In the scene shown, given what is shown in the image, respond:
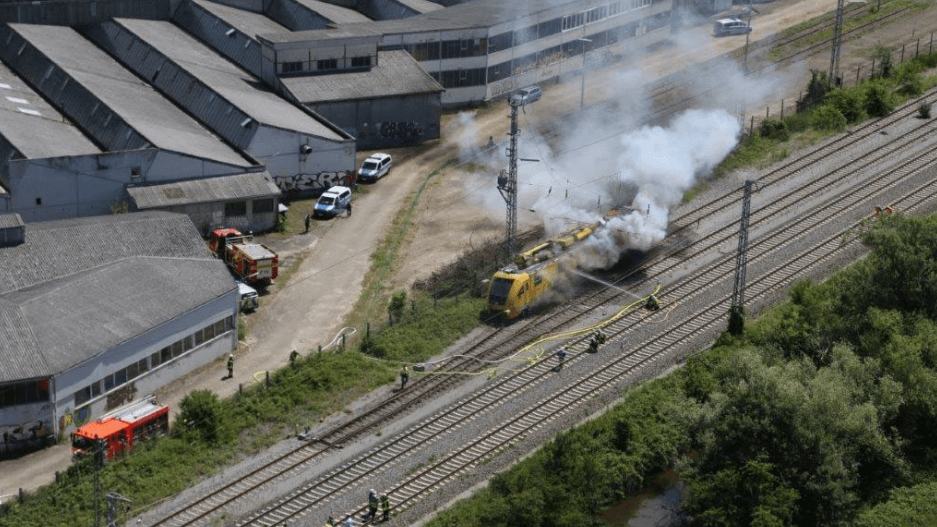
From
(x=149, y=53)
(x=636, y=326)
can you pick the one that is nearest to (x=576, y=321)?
(x=636, y=326)

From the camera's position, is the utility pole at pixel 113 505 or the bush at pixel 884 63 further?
the bush at pixel 884 63

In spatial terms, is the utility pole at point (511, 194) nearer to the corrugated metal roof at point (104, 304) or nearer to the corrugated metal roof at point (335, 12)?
the corrugated metal roof at point (104, 304)

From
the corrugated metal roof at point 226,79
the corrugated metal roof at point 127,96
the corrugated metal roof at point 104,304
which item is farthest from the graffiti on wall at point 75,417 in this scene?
the corrugated metal roof at point 226,79

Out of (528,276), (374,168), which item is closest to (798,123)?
(374,168)

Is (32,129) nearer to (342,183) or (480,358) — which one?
(342,183)

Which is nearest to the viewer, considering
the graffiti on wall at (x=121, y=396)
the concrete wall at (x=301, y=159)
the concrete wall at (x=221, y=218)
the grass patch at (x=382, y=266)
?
the graffiti on wall at (x=121, y=396)

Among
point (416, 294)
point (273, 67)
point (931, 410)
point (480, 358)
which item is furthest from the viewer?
point (273, 67)
